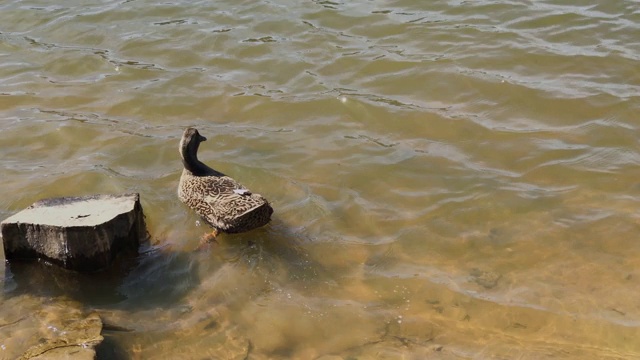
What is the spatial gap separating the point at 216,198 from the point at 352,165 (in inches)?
63.8

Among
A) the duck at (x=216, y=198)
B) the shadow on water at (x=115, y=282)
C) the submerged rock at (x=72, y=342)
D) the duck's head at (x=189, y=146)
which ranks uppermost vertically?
the duck's head at (x=189, y=146)

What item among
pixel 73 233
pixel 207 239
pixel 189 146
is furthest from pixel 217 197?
pixel 73 233

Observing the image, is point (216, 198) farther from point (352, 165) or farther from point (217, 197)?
point (352, 165)

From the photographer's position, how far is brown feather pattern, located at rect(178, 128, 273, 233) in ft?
20.1

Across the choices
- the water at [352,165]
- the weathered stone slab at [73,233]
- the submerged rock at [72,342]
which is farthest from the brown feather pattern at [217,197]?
the submerged rock at [72,342]

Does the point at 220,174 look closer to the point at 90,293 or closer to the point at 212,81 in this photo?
the point at 90,293

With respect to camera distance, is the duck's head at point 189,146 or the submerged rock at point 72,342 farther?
the duck's head at point 189,146

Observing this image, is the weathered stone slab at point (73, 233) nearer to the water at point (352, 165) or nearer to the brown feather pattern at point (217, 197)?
the water at point (352, 165)

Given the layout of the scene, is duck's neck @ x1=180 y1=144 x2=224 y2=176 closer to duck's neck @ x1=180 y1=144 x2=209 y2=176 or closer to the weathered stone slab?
duck's neck @ x1=180 y1=144 x2=209 y2=176

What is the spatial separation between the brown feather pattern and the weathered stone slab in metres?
0.74

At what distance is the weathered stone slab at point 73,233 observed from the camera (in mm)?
5656

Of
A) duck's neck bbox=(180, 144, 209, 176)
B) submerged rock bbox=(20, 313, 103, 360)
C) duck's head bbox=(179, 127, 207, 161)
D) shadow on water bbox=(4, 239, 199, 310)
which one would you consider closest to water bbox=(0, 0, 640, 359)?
shadow on water bbox=(4, 239, 199, 310)

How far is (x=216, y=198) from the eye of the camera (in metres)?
6.46

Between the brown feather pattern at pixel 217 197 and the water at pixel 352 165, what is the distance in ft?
0.68
